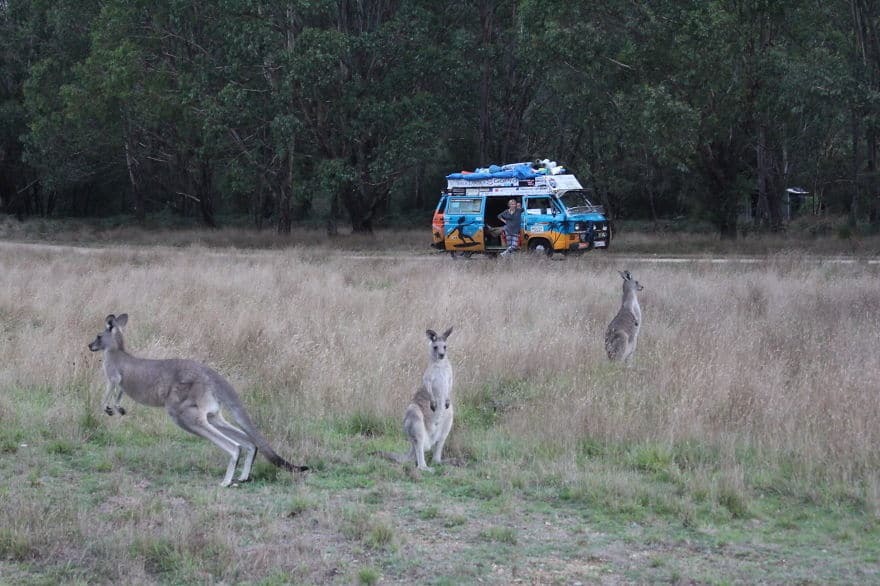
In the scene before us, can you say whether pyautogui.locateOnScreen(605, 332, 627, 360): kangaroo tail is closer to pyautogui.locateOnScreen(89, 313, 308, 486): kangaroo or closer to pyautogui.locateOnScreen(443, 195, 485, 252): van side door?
pyautogui.locateOnScreen(89, 313, 308, 486): kangaroo

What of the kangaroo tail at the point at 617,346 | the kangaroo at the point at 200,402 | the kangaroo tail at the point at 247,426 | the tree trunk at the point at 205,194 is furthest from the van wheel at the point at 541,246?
the tree trunk at the point at 205,194

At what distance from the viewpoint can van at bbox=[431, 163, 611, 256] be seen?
27703mm

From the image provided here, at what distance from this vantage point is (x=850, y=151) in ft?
161

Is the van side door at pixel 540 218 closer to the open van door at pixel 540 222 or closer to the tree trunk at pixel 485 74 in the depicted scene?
the open van door at pixel 540 222

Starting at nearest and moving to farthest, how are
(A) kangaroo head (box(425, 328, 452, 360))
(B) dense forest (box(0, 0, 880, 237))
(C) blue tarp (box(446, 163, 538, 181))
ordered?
(A) kangaroo head (box(425, 328, 452, 360)) < (C) blue tarp (box(446, 163, 538, 181)) < (B) dense forest (box(0, 0, 880, 237))

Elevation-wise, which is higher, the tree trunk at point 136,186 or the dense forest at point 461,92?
the dense forest at point 461,92

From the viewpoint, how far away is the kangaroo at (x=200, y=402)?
7.70 meters

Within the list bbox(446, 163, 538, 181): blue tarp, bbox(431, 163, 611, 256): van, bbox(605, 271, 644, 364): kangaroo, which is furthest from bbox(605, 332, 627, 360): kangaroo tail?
bbox(446, 163, 538, 181): blue tarp

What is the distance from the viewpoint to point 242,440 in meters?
7.83

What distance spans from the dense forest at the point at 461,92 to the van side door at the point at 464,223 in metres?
5.79

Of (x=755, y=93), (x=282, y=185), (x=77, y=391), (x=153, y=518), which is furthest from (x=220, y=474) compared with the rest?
(x=282, y=185)

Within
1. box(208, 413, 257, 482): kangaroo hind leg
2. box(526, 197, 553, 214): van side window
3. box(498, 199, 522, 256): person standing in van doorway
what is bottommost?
box(208, 413, 257, 482): kangaroo hind leg

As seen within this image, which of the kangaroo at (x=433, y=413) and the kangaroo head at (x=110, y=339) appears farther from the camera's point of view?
the kangaroo head at (x=110, y=339)

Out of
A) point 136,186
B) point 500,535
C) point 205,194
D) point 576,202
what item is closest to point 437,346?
point 500,535
